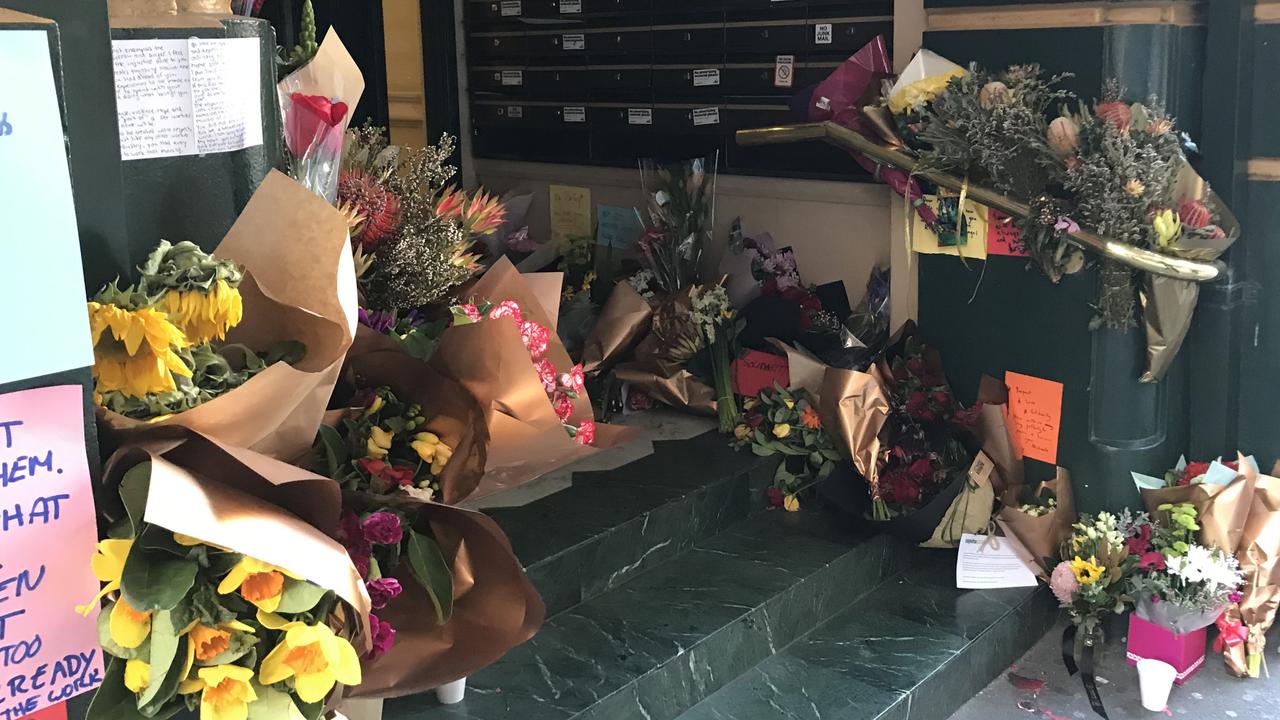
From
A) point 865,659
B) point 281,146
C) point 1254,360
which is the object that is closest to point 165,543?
point 281,146

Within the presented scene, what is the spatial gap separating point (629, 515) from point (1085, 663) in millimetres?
1215

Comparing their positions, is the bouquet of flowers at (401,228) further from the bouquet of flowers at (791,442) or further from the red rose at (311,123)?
the bouquet of flowers at (791,442)

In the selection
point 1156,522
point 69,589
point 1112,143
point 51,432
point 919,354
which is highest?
point 1112,143

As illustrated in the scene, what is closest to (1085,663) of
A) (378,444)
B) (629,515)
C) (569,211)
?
(629,515)

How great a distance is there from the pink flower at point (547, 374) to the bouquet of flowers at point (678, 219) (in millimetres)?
1795

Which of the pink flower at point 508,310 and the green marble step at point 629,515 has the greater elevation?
the pink flower at point 508,310

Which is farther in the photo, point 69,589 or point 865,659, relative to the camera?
point 865,659

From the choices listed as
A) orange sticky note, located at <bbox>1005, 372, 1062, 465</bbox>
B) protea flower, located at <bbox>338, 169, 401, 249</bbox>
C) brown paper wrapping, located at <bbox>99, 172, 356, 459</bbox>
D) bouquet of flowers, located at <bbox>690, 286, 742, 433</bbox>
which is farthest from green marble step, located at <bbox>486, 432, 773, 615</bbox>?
brown paper wrapping, located at <bbox>99, 172, 356, 459</bbox>

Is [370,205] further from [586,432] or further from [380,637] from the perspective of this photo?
[380,637]

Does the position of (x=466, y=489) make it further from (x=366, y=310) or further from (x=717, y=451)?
(x=717, y=451)

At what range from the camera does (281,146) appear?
5.71ft

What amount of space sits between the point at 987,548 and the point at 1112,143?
1.11 m

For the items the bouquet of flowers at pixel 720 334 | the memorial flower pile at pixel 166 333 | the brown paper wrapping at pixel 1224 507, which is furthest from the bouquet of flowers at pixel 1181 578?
the memorial flower pile at pixel 166 333

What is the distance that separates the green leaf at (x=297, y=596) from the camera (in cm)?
130
